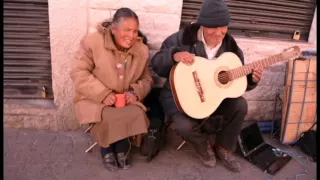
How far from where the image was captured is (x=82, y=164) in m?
2.91

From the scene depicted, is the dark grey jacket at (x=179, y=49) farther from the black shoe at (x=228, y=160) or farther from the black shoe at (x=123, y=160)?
the black shoe at (x=228, y=160)

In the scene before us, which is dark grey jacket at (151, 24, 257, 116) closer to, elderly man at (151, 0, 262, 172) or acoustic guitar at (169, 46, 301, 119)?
elderly man at (151, 0, 262, 172)

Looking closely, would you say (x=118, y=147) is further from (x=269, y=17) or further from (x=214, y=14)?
(x=269, y=17)

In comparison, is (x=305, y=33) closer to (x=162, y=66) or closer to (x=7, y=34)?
(x=162, y=66)

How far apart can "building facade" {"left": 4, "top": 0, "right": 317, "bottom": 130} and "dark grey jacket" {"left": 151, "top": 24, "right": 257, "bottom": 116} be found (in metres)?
0.41

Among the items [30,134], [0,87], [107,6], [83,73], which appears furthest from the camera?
[30,134]

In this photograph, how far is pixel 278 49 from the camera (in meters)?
3.73

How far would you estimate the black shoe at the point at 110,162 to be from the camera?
2.86m

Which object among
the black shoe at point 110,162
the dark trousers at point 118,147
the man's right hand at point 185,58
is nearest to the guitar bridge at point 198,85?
the man's right hand at point 185,58

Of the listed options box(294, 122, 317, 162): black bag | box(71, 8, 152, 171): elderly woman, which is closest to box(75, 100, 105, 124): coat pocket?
box(71, 8, 152, 171): elderly woman

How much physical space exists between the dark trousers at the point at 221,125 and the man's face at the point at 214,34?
1.91 ft

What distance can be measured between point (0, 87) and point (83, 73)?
68cm

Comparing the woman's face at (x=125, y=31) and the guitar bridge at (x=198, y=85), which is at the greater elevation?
the woman's face at (x=125, y=31)

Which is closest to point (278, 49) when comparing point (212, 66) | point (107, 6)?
point (212, 66)
